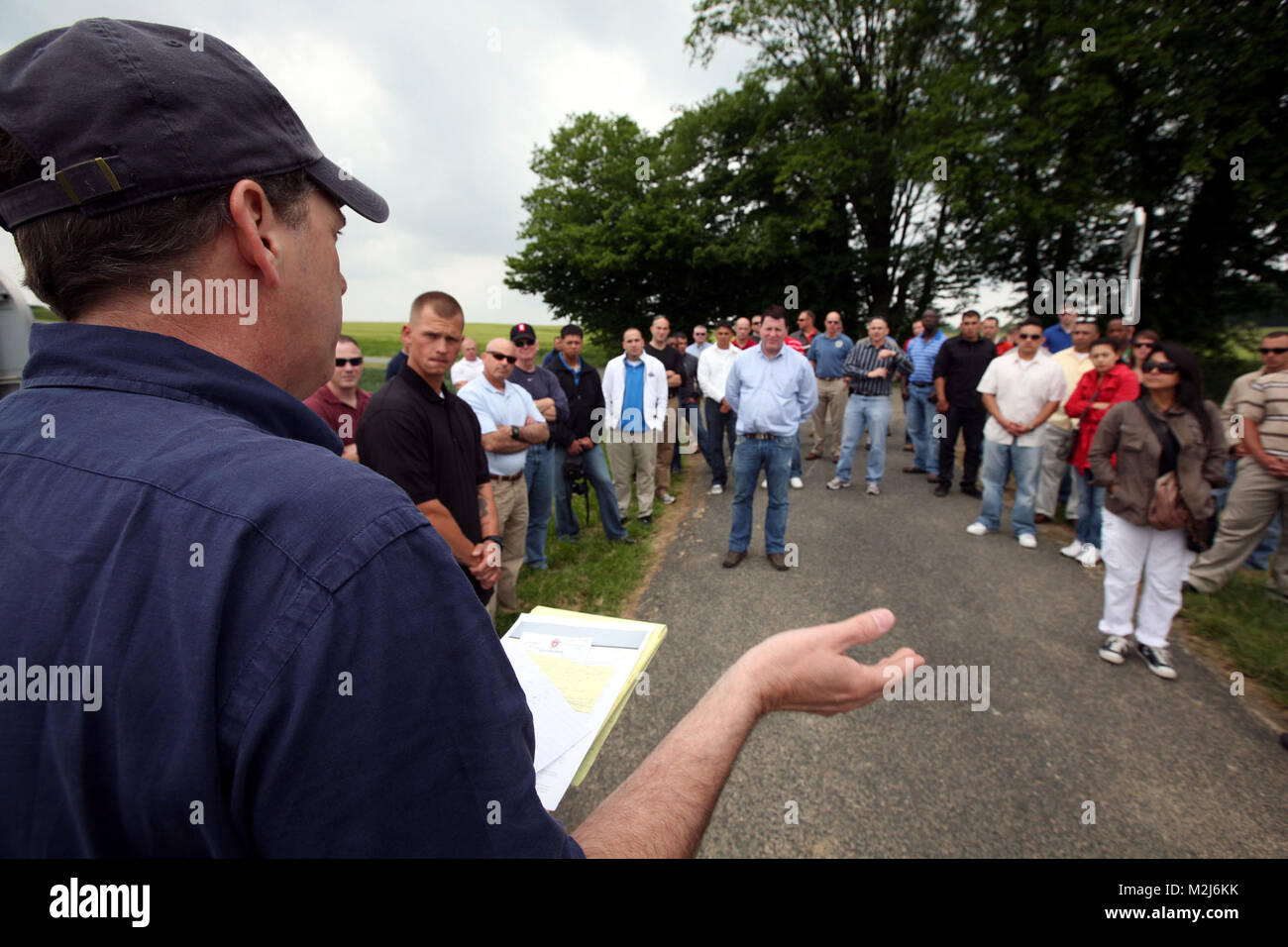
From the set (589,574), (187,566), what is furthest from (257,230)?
(589,574)

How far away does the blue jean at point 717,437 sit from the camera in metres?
9.39

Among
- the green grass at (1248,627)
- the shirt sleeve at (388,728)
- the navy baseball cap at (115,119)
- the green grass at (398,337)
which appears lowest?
the green grass at (1248,627)

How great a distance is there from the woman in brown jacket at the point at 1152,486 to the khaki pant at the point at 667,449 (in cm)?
568

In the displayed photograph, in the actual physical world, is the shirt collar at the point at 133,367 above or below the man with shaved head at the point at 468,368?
below

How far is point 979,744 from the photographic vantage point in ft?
11.6

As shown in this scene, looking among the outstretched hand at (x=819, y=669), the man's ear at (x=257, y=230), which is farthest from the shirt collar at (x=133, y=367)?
the outstretched hand at (x=819, y=669)

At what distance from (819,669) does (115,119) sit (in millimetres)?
1271

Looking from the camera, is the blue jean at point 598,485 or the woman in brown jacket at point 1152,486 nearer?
the woman in brown jacket at point 1152,486

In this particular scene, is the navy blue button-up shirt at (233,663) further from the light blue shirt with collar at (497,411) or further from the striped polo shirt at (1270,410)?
the striped polo shirt at (1270,410)

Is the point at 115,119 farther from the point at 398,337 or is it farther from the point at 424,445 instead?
the point at 398,337

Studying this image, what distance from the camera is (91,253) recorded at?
72 cm

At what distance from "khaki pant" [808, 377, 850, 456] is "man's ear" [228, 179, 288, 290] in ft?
32.9
